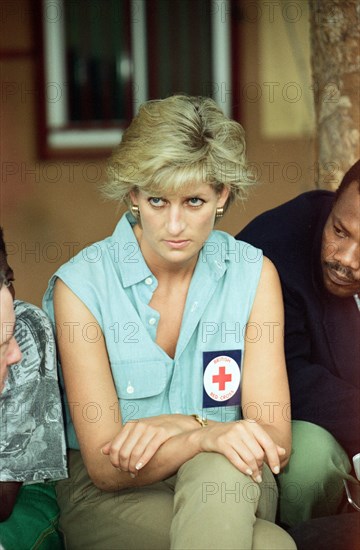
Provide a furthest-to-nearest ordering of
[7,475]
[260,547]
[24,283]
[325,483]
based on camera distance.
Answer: [24,283] → [325,483] → [7,475] → [260,547]

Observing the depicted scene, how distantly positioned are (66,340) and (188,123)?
61 centimetres

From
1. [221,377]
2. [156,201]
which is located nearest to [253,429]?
[221,377]

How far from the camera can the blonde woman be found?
2.17 metres

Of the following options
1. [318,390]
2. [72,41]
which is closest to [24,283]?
[72,41]

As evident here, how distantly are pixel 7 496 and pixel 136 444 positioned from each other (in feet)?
1.06

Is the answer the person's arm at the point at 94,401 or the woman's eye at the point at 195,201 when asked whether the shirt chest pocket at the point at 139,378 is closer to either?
the person's arm at the point at 94,401

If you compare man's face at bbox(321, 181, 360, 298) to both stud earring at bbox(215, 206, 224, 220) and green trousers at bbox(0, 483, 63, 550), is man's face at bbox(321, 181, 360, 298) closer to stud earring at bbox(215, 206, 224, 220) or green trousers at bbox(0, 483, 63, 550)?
stud earring at bbox(215, 206, 224, 220)

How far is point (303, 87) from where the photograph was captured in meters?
4.93

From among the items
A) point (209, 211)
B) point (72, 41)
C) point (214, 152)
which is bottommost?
point (209, 211)

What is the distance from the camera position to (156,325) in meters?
2.46

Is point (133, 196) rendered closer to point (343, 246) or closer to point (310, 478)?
point (343, 246)

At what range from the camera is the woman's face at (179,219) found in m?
2.31

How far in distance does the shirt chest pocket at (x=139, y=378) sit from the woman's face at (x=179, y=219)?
276 millimetres

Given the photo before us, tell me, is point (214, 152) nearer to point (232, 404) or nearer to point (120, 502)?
point (232, 404)
